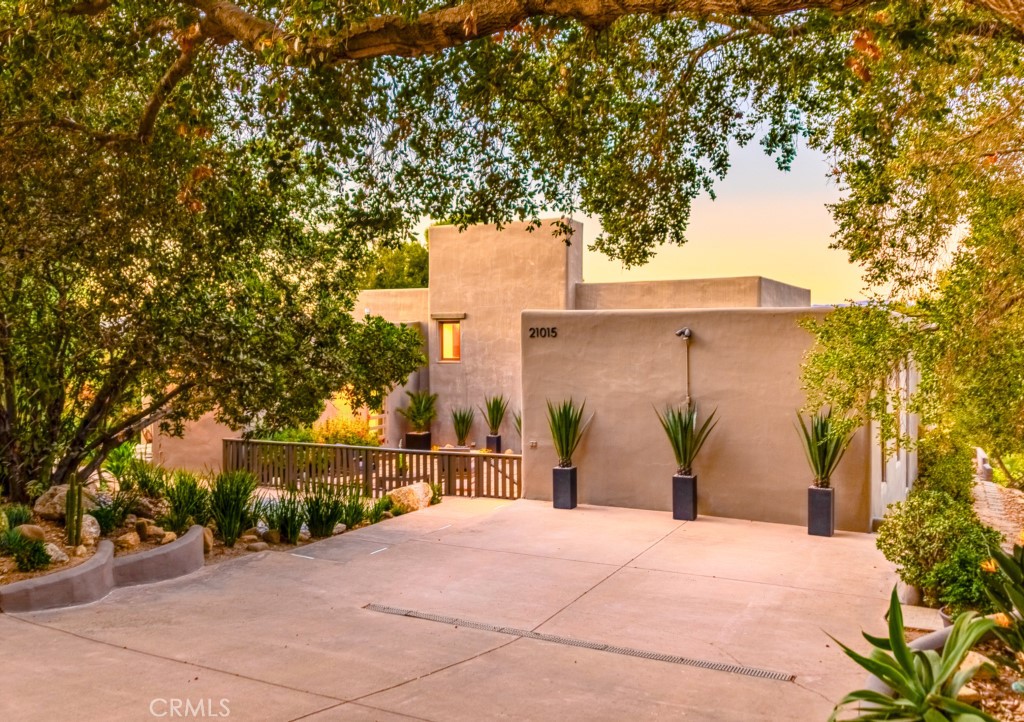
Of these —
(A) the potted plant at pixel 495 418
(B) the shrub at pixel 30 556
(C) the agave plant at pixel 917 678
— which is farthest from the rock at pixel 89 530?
(A) the potted plant at pixel 495 418

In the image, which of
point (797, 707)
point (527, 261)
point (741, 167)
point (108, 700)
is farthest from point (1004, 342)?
point (527, 261)

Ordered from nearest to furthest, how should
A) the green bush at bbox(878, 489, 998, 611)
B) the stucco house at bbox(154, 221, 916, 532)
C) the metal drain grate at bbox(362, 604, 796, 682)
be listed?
the metal drain grate at bbox(362, 604, 796, 682) → the green bush at bbox(878, 489, 998, 611) → the stucco house at bbox(154, 221, 916, 532)

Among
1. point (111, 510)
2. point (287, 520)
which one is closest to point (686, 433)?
point (287, 520)

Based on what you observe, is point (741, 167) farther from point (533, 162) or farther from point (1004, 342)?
point (1004, 342)

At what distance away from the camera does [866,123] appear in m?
5.98

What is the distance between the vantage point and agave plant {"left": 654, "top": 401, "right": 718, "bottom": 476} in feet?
35.0

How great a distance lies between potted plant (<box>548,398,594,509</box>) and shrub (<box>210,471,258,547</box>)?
408cm

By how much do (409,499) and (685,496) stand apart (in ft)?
12.2

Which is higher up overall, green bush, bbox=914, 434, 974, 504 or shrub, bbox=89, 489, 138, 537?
shrub, bbox=89, 489, 138, 537

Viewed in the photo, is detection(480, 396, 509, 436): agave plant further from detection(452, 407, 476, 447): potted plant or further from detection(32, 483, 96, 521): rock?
detection(32, 483, 96, 521): rock

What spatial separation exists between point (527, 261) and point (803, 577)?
13.7 m

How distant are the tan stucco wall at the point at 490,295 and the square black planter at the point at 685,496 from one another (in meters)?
9.95

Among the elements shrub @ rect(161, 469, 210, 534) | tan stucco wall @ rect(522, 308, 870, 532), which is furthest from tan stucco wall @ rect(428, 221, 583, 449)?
shrub @ rect(161, 469, 210, 534)

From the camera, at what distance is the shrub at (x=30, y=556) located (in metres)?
6.75
